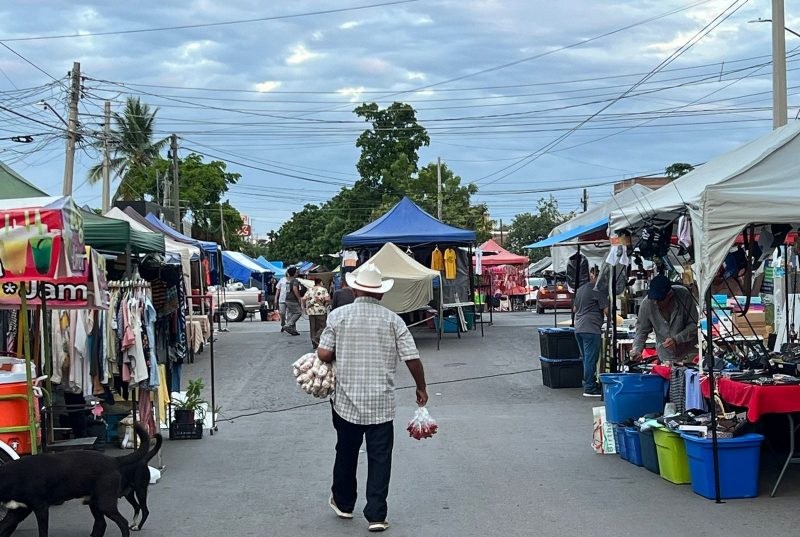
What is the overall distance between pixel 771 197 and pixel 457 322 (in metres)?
18.3

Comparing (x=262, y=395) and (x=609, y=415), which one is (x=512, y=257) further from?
(x=609, y=415)

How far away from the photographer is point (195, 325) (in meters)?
23.0

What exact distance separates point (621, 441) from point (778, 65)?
33.8ft

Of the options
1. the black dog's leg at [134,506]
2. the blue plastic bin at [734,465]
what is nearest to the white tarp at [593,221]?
the blue plastic bin at [734,465]

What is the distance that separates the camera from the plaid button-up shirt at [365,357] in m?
7.34

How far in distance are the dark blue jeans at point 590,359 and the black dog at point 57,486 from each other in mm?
9389

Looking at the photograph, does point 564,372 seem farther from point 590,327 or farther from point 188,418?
point 188,418

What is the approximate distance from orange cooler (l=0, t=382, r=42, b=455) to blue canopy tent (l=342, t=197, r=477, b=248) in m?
16.8

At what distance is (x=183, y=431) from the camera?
39.2 ft

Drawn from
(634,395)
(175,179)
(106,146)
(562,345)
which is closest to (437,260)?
(562,345)

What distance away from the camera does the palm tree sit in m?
53.3

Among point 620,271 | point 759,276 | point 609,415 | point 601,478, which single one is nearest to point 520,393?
point 620,271

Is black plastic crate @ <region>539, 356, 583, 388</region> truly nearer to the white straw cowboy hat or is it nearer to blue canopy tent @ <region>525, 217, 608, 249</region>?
blue canopy tent @ <region>525, 217, 608, 249</region>

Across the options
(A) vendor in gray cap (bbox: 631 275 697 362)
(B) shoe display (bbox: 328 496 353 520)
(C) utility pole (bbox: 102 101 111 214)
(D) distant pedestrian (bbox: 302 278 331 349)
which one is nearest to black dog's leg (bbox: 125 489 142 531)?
(B) shoe display (bbox: 328 496 353 520)
